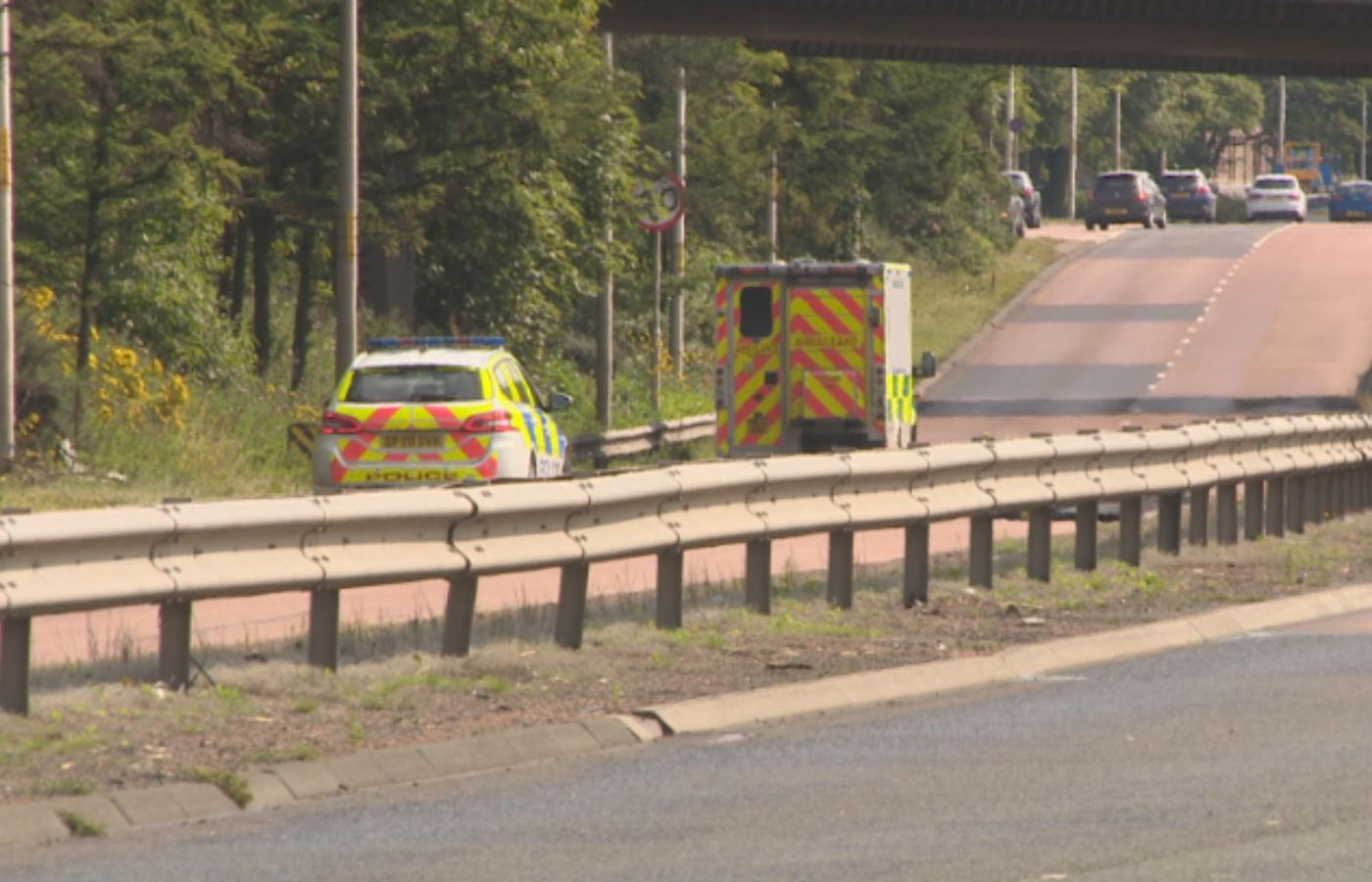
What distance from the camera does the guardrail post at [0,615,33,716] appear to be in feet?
34.3

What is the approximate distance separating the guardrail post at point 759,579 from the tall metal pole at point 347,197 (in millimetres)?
14954

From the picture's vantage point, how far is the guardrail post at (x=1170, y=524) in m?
19.4

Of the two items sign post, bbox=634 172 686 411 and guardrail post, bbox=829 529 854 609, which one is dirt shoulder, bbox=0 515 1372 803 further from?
sign post, bbox=634 172 686 411

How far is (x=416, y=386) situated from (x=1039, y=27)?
2230 cm

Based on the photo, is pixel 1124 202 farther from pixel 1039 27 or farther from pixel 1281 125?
pixel 1281 125

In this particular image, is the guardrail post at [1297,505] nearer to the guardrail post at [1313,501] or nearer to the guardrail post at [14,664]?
the guardrail post at [1313,501]

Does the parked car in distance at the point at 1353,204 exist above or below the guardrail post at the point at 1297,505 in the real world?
above

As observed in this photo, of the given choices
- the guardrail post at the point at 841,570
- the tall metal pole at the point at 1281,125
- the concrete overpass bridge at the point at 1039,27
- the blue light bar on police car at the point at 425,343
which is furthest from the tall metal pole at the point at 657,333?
the tall metal pole at the point at 1281,125

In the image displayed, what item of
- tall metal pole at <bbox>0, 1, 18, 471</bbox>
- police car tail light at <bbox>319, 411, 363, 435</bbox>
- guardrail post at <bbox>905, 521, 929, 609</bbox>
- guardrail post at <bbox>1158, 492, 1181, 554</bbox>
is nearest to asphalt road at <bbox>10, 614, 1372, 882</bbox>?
guardrail post at <bbox>905, 521, 929, 609</bbox>

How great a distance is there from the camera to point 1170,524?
1952cm

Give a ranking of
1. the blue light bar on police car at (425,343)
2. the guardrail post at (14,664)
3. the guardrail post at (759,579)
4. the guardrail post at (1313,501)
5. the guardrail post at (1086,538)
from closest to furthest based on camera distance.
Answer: the guardrail post at (14,664)
the guardrail post at (759,579)
the guardrail post at (1086,538)
the guardrail post at (1313,501)
the blue light bar on police car at (425,343)

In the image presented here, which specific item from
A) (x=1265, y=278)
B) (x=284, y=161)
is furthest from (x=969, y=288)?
(x=284, y=161)

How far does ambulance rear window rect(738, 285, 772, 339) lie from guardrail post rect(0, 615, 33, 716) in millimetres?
23330

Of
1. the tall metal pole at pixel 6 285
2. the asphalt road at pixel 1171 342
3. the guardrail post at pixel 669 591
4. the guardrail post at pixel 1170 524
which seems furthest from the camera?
the asphalt road at pixel 1171 342
